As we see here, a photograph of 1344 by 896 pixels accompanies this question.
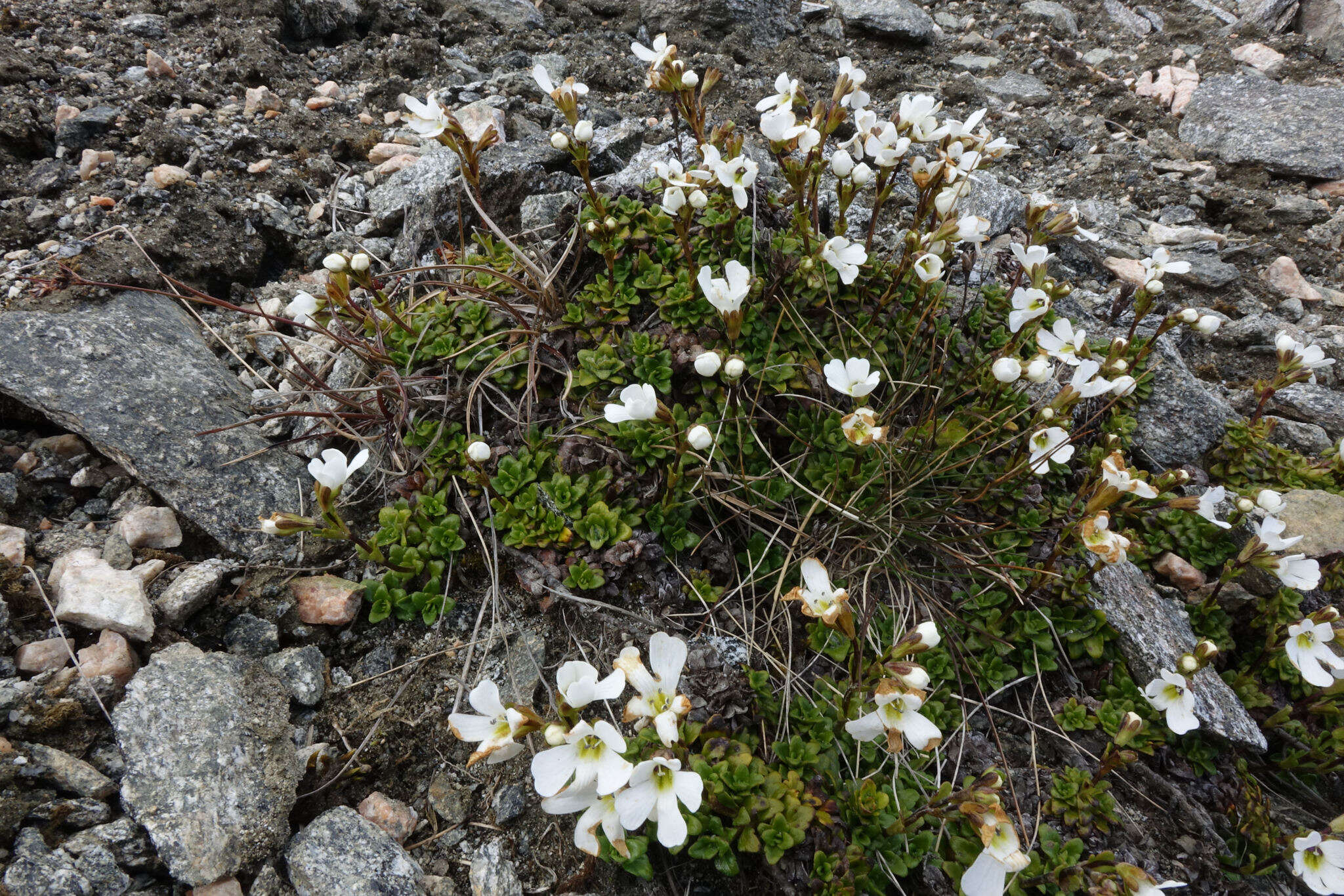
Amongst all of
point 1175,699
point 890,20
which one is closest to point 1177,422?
point 1175,699

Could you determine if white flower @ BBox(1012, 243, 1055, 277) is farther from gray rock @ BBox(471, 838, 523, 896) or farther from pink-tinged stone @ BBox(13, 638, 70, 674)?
pink-tinged stone @ BBox(13, 638, 70, 674)

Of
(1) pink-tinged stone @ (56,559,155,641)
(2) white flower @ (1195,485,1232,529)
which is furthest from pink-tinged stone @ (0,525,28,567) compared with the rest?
(2) white flower @ (1195,485,1232,529)

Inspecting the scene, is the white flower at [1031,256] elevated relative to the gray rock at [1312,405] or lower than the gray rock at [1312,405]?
elevated

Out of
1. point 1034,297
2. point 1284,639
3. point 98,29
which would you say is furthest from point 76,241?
point 1284,639

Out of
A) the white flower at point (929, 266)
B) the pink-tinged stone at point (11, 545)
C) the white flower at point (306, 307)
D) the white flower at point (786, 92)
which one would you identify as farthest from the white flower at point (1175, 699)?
the pink-tinged stone at point (11, 545)

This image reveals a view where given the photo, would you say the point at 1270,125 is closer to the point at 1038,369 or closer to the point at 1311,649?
the point at 1038,369

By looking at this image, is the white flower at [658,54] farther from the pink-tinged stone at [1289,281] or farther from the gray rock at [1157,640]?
the pink-tinged stone at [1289,281]
